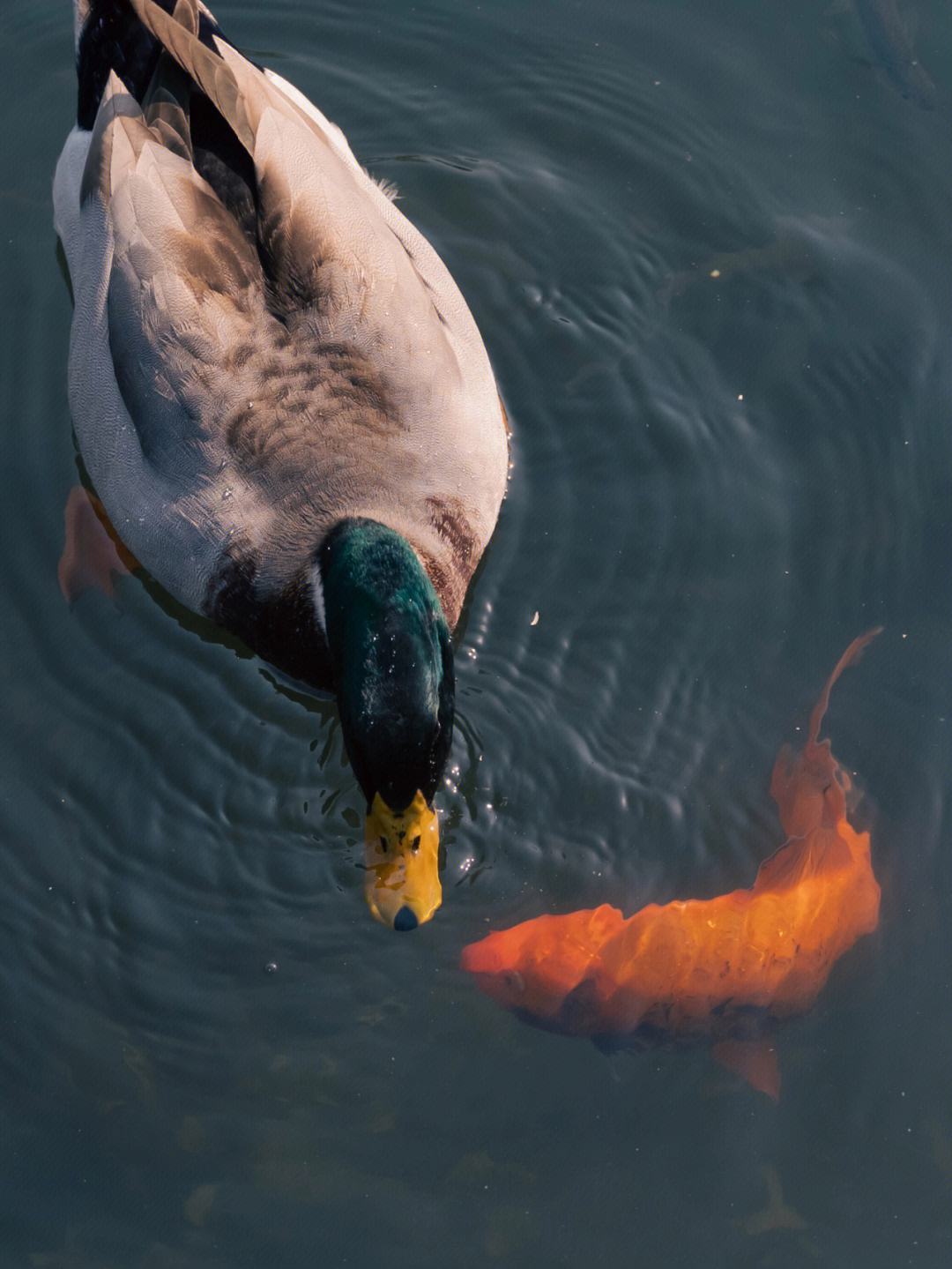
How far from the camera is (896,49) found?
252 inches

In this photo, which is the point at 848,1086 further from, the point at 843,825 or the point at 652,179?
the point at 652,179

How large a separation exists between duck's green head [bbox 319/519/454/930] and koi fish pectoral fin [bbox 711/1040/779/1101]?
94 cm

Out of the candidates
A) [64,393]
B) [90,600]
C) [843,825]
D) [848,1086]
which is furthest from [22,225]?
[848,1086]

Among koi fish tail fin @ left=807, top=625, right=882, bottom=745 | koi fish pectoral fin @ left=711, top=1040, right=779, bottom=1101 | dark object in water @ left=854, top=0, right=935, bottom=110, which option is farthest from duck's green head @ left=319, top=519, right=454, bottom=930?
dark object in water @ left=854, top=0, right=935, bottom=110

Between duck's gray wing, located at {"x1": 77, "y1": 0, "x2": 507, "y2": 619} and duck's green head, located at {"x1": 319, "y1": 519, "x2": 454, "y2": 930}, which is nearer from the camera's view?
duck's green head, located at {"x1": 319, "y1": 519, "x2": 454, "y2": 930}

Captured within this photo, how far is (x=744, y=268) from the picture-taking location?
5945 mm

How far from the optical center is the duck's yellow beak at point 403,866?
4.06 metres

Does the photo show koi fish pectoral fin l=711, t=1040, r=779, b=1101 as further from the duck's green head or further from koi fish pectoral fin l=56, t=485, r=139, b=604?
koi fish pectoral fin l=56, t=485, r=139, b=604

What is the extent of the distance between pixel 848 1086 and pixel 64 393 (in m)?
3.46

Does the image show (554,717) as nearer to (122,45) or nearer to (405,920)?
(405,920)

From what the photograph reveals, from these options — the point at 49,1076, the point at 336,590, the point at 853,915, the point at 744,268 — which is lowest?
the point at 49,1076

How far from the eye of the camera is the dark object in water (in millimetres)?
6305

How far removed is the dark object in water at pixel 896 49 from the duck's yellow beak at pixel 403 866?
3.87 meters

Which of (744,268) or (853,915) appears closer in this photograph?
(853,915)
